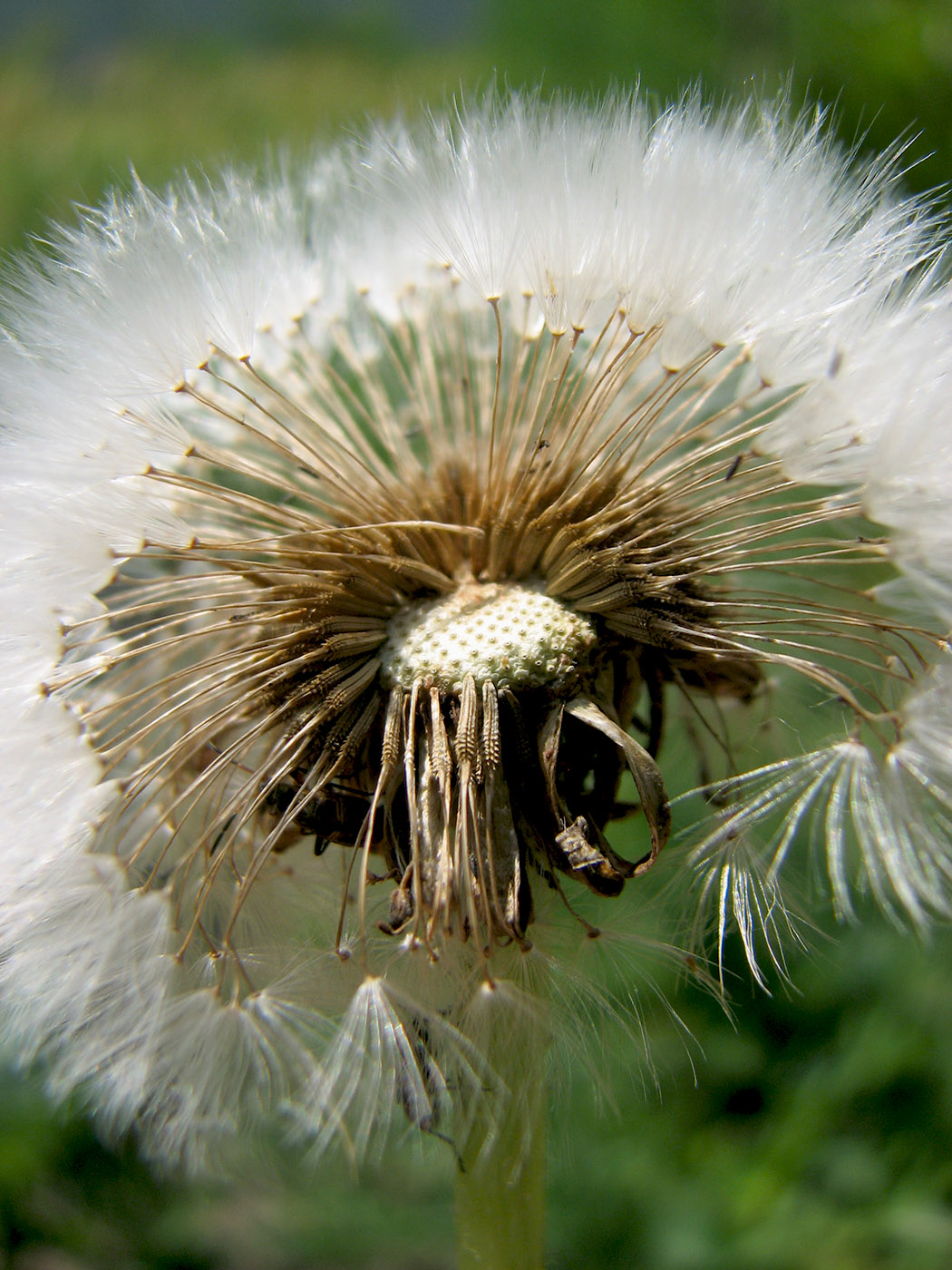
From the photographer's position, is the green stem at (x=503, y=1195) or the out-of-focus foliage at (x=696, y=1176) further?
the out-of-focus foliage at (x=696, y=1176)

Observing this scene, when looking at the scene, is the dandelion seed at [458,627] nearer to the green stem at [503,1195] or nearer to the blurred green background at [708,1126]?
the green stem at [503,1195]

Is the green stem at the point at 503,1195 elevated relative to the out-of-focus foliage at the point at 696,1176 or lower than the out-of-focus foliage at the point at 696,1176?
elevated

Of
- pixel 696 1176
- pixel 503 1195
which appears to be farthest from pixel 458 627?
pixel 696 1176

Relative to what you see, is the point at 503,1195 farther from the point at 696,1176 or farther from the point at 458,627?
the point at 696,1176

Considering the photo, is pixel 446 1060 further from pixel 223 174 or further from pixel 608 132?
pixel 223 174

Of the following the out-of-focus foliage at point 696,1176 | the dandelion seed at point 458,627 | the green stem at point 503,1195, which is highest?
the dandelion seed at point 458,627

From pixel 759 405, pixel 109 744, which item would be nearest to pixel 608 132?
pixel 759 405

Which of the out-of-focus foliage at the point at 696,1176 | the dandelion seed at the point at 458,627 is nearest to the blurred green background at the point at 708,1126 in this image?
the out-of-focus foliage at the point at 696,1176

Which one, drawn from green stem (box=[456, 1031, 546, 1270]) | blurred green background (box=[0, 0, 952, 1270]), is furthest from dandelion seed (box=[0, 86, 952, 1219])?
blurred green background (box=[0, 0, 952, 1270])
